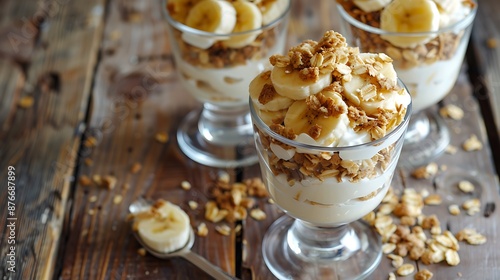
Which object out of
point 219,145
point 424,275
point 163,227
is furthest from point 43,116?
point 424,275

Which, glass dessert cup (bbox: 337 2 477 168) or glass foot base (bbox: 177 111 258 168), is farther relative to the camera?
glass foot base (bbox: 177 111 258 168)

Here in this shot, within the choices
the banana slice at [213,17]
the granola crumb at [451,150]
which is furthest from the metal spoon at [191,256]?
the granola crumb at [451,150]

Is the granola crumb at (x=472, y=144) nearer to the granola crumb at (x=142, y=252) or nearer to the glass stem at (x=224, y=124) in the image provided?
the glass stem at (x=224, y=124)

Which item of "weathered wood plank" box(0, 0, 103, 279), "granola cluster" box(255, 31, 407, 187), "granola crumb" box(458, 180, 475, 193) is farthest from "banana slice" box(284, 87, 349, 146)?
"weathered wood plank" box(0, 0, 103, 279)

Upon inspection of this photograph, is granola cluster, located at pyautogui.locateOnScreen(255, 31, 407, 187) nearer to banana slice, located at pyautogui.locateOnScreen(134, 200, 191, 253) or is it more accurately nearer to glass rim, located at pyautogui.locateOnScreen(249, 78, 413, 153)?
glass rim, located at pyautogui.locateOnScreen(249, 78, 413, 153)

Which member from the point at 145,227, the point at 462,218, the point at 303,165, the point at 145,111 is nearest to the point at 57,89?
the point at 145,111
